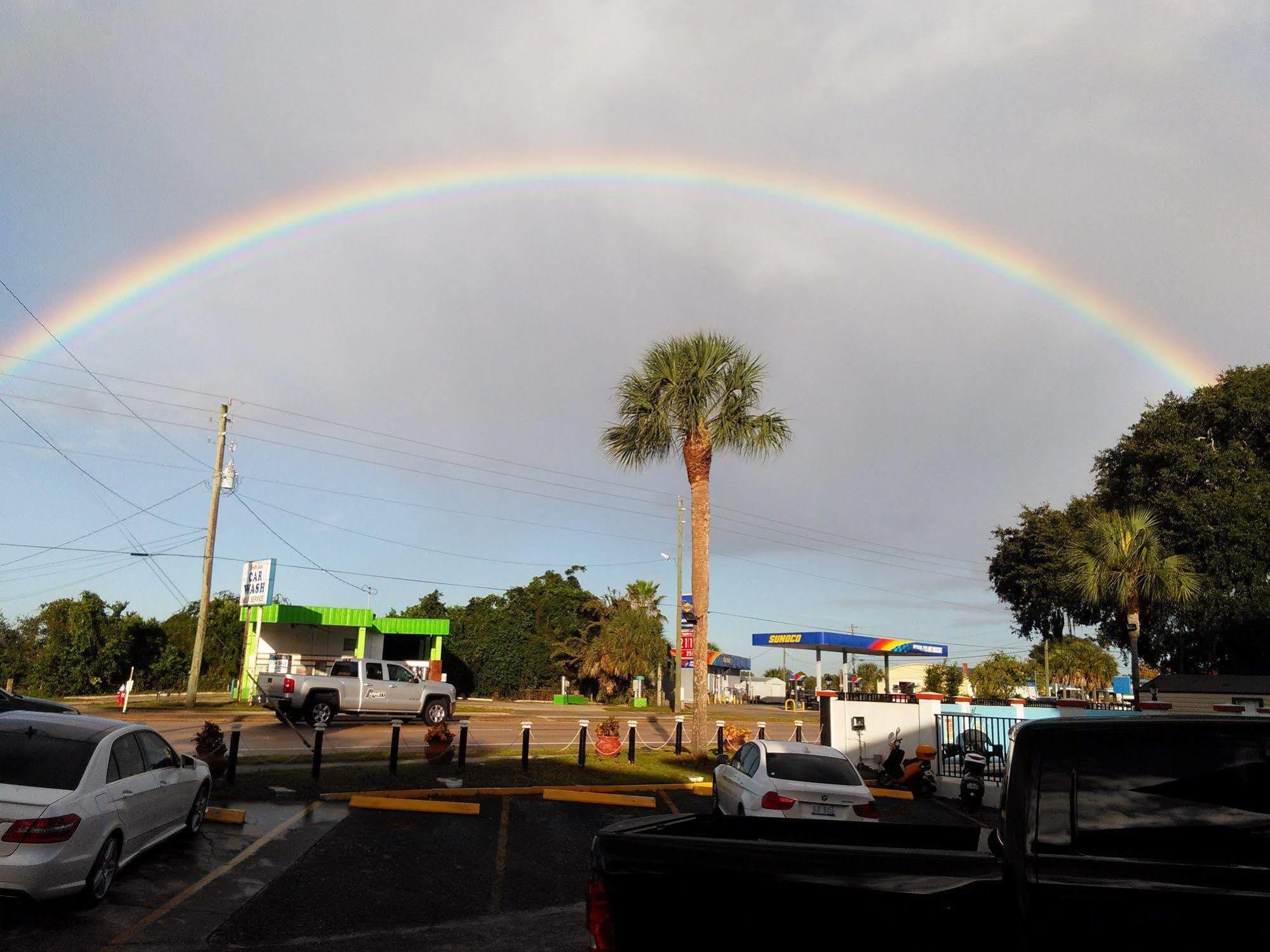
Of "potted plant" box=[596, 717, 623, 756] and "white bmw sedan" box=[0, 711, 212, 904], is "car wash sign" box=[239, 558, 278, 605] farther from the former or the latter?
"white bmw sedan" box=[0, 711, 212, 904]

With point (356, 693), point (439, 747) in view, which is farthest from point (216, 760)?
point (356, 693)

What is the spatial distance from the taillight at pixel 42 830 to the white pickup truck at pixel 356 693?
63.6 ft

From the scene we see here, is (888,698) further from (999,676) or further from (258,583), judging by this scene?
(999,676)

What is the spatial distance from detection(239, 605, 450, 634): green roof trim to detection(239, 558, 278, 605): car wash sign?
547 mm

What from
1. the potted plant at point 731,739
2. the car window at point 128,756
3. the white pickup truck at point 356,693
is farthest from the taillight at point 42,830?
the white pickup truck at point 356,693

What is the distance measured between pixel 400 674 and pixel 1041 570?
3969 centimetres

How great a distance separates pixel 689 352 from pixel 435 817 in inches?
524

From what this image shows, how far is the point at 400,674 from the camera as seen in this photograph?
29438mm

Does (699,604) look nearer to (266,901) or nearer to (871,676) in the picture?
(266,901)

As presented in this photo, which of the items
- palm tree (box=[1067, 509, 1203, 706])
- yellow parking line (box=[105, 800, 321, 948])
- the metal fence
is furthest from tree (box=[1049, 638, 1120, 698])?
yellow parking line (box=[105, 800, 321, 948])

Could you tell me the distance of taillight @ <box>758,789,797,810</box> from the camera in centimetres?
1153

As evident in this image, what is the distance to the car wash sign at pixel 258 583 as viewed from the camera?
43031 millimetres

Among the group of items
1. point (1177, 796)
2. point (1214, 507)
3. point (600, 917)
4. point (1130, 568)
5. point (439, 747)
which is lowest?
point (439, 747)

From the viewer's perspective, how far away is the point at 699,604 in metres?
22.0
